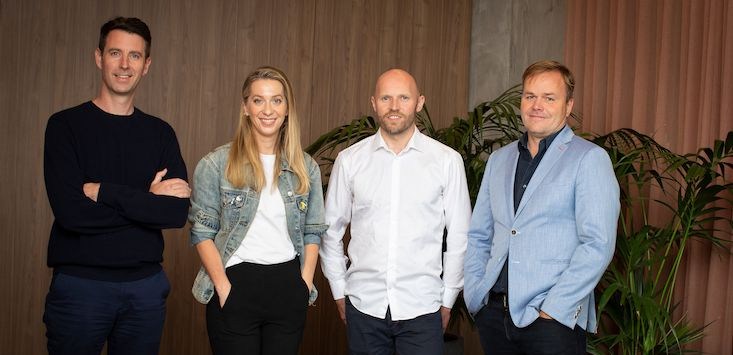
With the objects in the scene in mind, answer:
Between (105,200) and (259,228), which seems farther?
(259,228)

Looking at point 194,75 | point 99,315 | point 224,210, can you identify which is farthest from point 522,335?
point 194,75

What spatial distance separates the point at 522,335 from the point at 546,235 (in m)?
0.32

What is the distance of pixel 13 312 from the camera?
4.04 meters

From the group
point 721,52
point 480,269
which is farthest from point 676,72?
point 480,269

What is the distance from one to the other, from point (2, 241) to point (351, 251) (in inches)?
77.9

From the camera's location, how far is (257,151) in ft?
9.25

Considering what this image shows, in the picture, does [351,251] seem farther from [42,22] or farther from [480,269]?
[42,22]

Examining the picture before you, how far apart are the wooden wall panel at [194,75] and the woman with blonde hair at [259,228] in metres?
1.67

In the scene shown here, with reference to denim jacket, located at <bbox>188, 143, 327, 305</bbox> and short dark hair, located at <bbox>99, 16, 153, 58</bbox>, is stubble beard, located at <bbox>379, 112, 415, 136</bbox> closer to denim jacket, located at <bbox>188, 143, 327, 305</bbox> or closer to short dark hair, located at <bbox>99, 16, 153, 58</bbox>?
denim jacket, located at <bbox>188, 143, 327, 305</bbox>

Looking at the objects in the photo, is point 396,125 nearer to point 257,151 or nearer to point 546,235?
point 257,151

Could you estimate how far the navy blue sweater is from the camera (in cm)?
244

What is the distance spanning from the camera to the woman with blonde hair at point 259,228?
2.62 meters

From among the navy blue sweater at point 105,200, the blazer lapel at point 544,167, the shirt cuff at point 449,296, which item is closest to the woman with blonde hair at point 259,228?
the navy blue sweater at point 105,200

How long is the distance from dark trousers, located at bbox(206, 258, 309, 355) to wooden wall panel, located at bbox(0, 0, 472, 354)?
1824 mm
